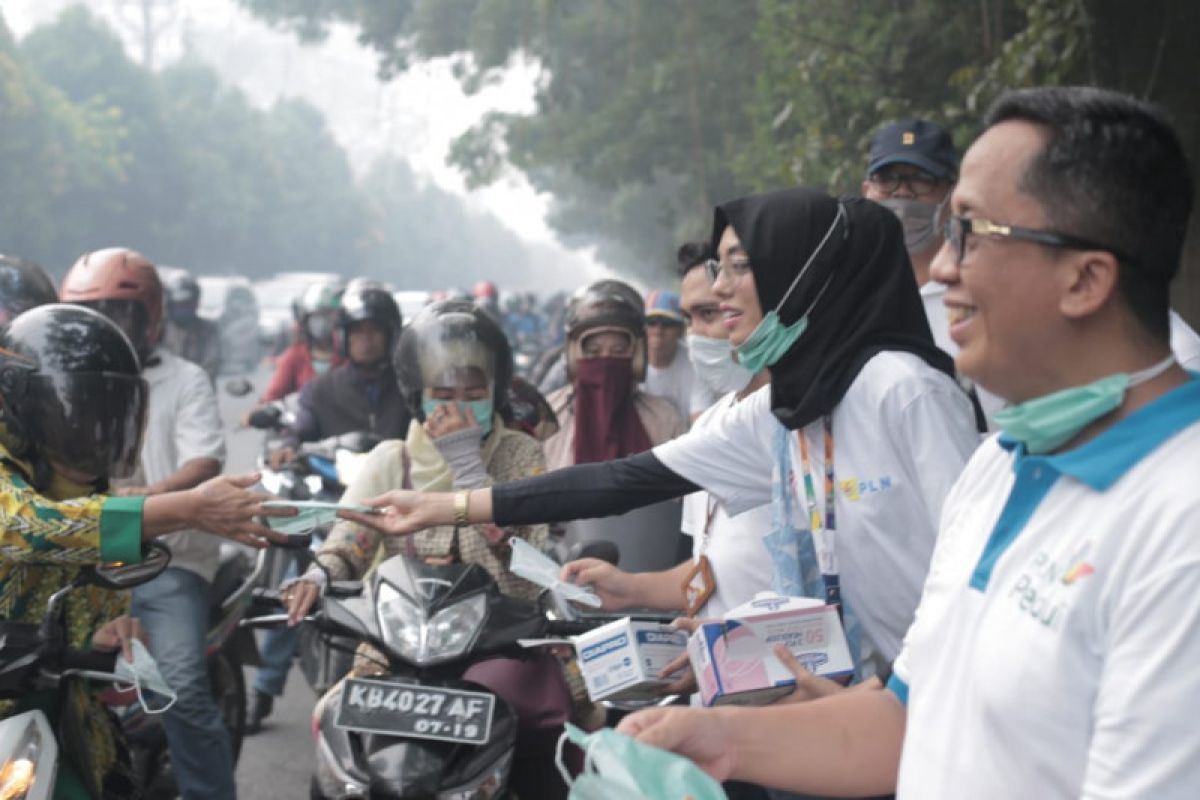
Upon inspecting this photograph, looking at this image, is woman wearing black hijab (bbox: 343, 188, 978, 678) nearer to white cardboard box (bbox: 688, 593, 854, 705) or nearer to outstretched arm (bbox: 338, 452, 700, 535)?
outstretched arm (bbox: 338, 452, 700, 535)

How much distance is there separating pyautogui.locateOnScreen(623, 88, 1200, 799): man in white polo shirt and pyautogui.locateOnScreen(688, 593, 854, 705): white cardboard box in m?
0.60

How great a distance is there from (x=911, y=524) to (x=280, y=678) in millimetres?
4848

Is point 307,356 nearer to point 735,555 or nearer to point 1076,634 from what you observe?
point 735,555

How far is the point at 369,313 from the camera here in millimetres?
7543

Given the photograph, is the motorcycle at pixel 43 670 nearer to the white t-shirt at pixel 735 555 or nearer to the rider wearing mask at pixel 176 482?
the white t-shirt at pixel 735 555

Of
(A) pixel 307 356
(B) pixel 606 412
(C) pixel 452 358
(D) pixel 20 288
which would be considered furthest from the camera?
(A) pixel 307 356

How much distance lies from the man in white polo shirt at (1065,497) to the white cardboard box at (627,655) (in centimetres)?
101

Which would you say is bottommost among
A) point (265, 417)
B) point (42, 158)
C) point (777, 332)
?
point (42, 158)

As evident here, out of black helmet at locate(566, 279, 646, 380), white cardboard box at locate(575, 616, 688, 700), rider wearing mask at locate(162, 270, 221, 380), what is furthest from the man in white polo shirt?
rider wearing mask at locate(162, 270, 221, 380)

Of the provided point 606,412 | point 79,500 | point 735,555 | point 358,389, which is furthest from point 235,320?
point 735,555

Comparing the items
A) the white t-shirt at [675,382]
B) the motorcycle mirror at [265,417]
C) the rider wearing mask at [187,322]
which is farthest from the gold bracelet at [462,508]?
the rider wearing mask at [187,322]

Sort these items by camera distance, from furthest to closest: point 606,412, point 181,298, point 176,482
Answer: point 181,298 < point 606,412 < point 176,482

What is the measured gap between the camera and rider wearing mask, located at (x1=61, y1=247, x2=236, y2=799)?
4898mm

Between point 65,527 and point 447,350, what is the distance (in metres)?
1.83
